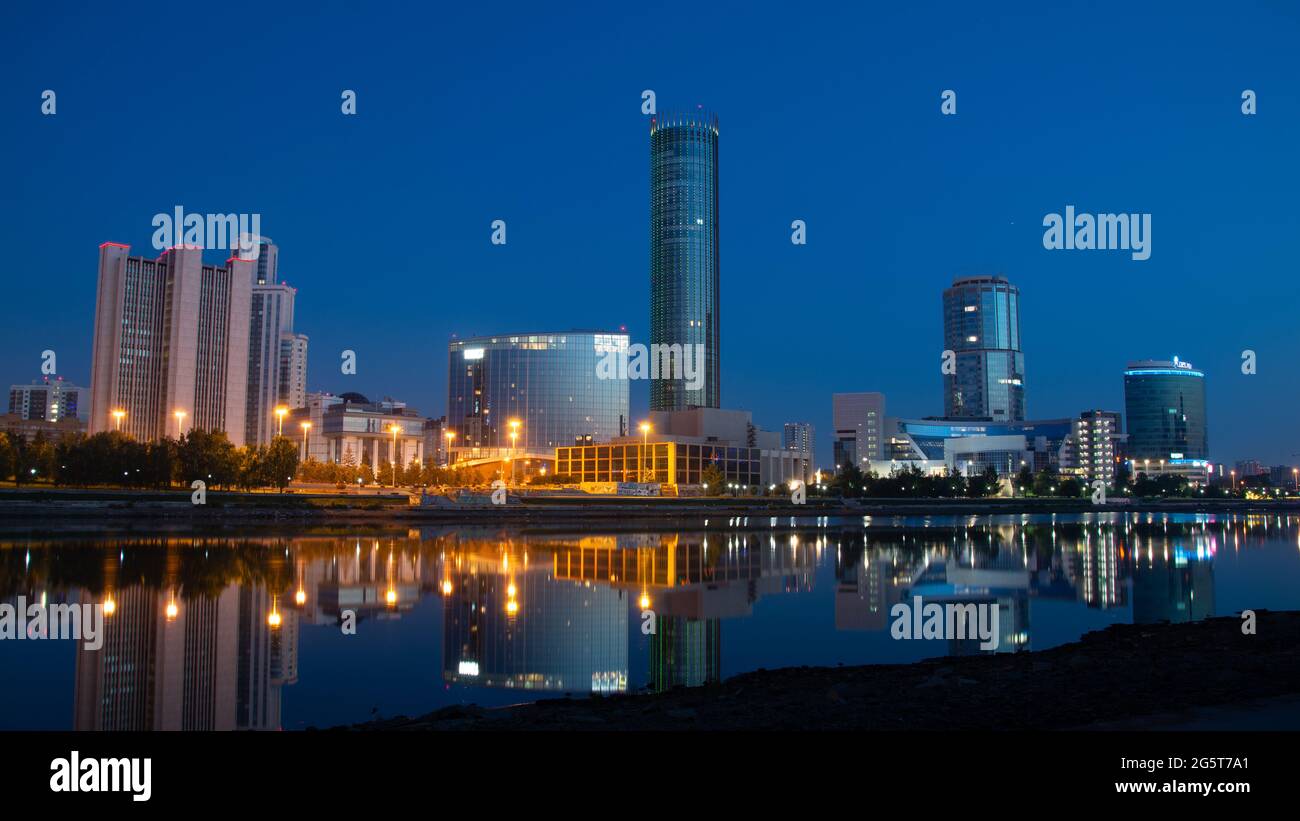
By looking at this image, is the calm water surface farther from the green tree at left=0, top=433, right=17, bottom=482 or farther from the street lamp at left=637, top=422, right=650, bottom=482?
the street lamp at left=637, top=422, right=650, bottom=482

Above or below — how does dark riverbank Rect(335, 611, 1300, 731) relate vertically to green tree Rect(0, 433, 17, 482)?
below

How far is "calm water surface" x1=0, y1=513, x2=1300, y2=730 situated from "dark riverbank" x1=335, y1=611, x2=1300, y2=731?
227cm

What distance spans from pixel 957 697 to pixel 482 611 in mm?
17186

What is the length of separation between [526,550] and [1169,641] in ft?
126

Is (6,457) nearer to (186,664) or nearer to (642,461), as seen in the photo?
(186,664)

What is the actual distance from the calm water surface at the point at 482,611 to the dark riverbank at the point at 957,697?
2.27 meters

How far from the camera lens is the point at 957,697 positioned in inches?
578

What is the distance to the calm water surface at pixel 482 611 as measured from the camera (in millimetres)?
17442

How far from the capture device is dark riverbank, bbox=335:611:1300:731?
1280 centimetres

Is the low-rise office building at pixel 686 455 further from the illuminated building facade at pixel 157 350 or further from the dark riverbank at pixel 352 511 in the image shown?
the illuminated building facade at pixel 157 350

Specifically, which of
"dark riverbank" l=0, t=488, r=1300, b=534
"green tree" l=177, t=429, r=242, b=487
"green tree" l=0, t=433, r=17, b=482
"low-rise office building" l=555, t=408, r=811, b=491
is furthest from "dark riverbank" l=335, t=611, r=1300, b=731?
"low-rise office building" l=555, t=408, r=811, b=491

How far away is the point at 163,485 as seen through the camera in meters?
91.4

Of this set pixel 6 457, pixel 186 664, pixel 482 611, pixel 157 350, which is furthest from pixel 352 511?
pixel 157 350
